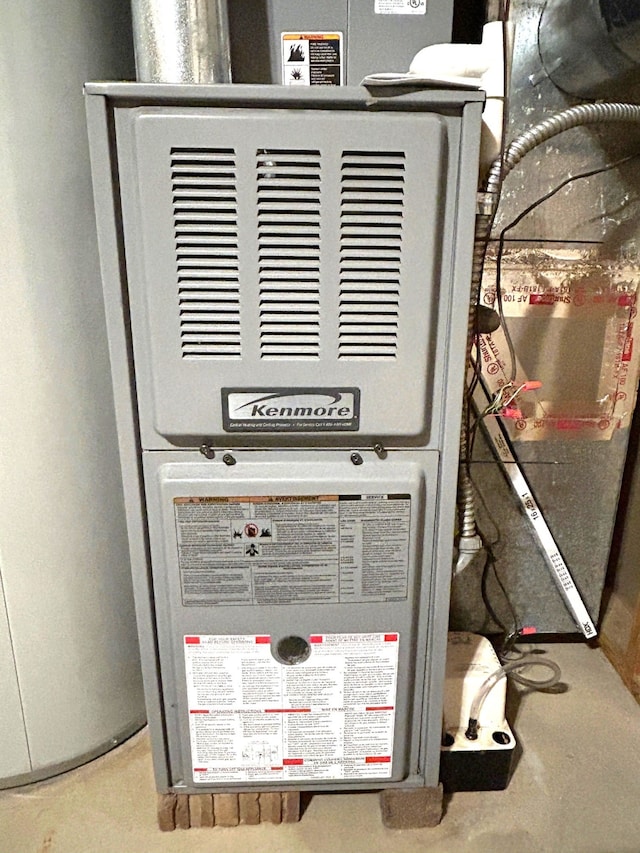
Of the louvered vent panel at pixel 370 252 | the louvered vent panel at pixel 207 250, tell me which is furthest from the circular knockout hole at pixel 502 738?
the louvered vent panel at pixel 207 250

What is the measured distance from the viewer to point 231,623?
1.10 metres

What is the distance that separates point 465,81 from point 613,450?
1.16 meters

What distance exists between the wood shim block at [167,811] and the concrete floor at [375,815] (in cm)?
3

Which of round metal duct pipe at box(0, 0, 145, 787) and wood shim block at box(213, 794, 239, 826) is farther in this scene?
wood shim block at box(213, 794, 239, 826)

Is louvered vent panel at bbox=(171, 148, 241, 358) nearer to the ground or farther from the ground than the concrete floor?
farther from the ground

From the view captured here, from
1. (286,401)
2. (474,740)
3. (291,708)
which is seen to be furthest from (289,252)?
(474,740)

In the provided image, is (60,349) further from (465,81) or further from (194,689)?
(465,81)

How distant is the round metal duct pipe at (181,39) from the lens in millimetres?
899

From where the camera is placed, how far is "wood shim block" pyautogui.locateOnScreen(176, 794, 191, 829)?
1.24 metres

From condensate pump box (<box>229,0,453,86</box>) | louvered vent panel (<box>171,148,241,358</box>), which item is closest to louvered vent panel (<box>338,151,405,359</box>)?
louvered vent panel (<box>171,148,241,358</box>)

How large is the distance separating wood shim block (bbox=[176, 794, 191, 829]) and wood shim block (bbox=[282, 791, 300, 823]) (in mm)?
208

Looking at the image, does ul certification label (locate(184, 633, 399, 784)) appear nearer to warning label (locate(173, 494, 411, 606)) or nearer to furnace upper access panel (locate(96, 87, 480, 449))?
warning label (locate(173, 494, 411, 606))

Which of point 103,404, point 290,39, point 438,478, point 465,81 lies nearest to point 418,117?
point 465,81

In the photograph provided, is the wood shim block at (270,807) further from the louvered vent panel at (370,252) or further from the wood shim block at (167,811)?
the louvered vent panel at (370,252)
